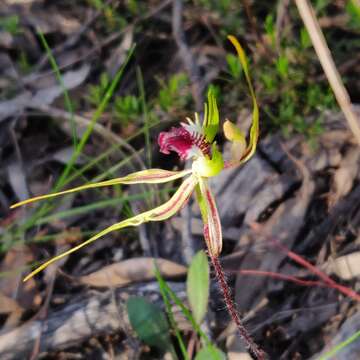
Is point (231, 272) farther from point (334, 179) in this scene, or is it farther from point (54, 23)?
point (54, 23)

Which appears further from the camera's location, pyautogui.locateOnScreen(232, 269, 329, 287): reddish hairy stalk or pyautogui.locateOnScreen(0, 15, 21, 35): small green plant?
pyautogui.locateOnScreen(0, 15, 21, 35): small green plant

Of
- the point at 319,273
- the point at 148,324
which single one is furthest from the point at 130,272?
the point at 319,273

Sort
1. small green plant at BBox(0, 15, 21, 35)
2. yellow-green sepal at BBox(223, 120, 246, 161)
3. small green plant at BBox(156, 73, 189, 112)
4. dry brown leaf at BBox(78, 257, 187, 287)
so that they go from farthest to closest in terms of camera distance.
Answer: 1. small green plant at BBox(0, 15, 21, 35)
2. small green plant at BBox(156, 73, 189, 112)
3. dry brown leaf at BBox(78, 257, 187, 287)
4. yellow-green sepal at BBox(223, 120, 246, 161)

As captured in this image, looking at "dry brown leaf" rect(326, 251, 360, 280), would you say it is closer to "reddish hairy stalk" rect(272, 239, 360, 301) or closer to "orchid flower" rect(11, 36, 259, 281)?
"reddish hairy stalk" rect(272, 239, 360, 301)

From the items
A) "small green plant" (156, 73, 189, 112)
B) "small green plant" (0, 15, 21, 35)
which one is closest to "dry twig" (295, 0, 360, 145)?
"small green plant" (156, 73, 189, 112)

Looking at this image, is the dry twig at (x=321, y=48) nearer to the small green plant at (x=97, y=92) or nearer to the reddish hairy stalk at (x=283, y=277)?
the reddish hairy stalk at (x=283, y=277)

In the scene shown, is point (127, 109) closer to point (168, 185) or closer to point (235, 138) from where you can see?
point (168, 185)

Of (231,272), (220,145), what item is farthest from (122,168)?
(231,272)
